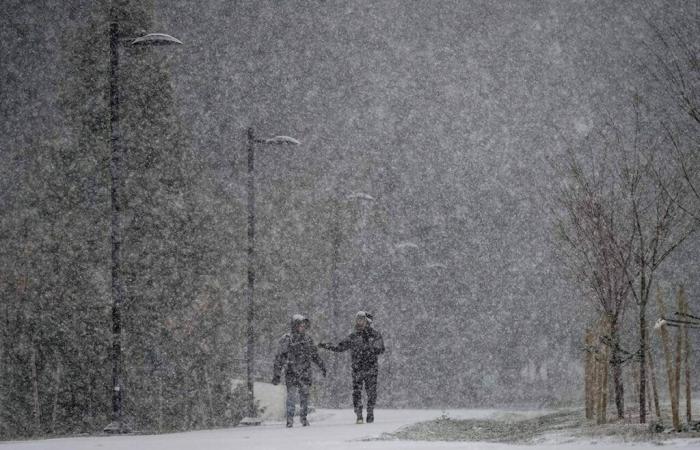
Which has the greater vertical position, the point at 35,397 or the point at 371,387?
the point at 371,387

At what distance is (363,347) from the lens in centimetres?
1582

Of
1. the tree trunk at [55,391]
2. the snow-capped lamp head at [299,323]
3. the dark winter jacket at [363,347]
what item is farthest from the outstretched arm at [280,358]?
Result: the tree trunk at [55,391]

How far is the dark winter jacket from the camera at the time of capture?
15.8 metres

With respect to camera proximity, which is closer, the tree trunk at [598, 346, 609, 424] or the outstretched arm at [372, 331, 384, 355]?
the tree trunk at [598, 346, 609, 424]

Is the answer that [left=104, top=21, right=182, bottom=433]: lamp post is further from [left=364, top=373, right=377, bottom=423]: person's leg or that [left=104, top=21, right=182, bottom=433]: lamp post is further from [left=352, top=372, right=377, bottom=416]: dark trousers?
[left=364, top=373, right=377, bottom=423]: person's leg

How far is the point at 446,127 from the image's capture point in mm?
124688

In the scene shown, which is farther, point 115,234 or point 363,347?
point 115,234

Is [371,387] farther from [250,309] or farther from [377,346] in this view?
[250,309]

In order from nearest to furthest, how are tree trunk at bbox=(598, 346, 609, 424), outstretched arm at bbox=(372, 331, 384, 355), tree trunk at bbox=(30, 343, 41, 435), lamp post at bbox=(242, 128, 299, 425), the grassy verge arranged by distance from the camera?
the grassy verge < tree trunk at bbox=(598, 346, 609, 424) < outstretched arm at bbox=(372, 331, 384, 355) < lamp post at bbox=(242, 128, 299, 425) < tree trunk at bbox=(30, 343, 41, 435)

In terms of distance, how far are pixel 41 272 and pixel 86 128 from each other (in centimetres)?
330

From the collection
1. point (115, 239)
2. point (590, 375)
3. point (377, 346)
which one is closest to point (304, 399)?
point (377, 346)

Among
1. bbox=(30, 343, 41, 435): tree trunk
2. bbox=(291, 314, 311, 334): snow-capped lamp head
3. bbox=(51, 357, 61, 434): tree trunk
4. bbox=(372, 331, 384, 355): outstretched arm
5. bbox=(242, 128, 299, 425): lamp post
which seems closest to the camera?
bbox=(291, 314, 311, 334): snow-capped lamp head

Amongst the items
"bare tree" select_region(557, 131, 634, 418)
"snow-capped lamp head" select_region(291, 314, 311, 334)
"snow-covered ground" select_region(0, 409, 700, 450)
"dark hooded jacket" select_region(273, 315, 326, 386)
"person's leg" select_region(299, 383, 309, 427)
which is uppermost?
"bare tree" select_region(557, 131, 634, 418)

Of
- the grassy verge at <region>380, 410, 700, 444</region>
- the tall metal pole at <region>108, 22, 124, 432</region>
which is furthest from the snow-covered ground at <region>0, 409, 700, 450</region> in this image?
the tall metal pole at <region>108, 22, 124, 432</region>
